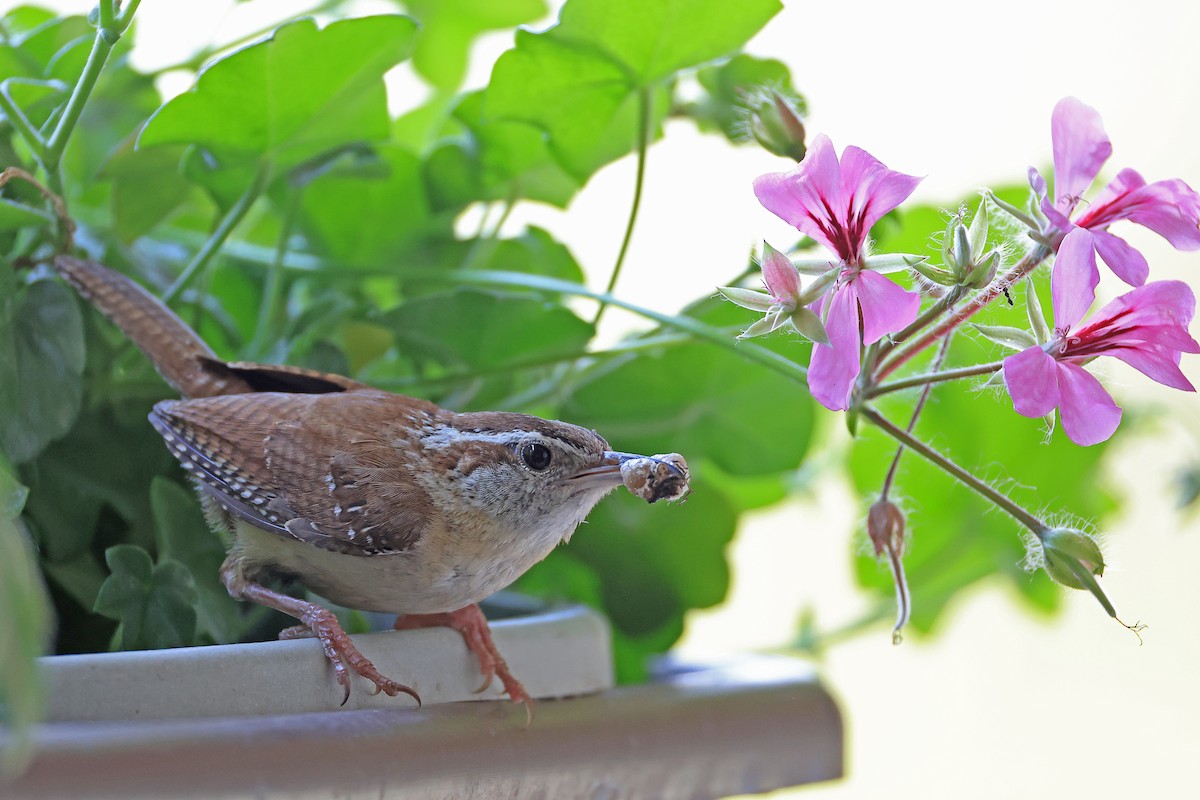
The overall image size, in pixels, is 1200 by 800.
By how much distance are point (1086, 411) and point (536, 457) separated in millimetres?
311

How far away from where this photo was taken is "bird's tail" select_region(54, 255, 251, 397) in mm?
721

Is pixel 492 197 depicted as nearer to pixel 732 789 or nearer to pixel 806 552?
pixel 732 789

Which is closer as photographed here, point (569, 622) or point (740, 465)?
point (569, 622)

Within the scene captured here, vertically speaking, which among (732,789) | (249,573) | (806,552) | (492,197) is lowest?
(806,552)

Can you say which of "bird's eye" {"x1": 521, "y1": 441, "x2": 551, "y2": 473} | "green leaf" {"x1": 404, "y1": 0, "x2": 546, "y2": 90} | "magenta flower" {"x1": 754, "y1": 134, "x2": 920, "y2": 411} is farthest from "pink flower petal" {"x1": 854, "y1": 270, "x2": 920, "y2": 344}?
"green leaf" {"x1": 404, "y1": 0, "x2": 546, "y2": 90}

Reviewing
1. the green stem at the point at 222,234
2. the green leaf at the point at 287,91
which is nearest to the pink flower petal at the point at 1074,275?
the green leaf at the point at 287,91

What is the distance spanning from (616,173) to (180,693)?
70 cm

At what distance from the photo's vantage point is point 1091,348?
526mm

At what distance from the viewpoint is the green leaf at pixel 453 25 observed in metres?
1.13

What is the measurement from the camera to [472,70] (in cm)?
124

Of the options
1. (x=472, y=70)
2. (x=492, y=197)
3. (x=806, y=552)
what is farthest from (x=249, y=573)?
(x=806, y=552)

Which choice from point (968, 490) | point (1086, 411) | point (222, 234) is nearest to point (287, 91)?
point (222, 234)

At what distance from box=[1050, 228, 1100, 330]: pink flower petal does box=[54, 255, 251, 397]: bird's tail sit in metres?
0.52

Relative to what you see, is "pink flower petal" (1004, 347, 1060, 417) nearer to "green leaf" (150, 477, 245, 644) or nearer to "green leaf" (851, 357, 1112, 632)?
"green leaf" (150, 477, 245, 644)
